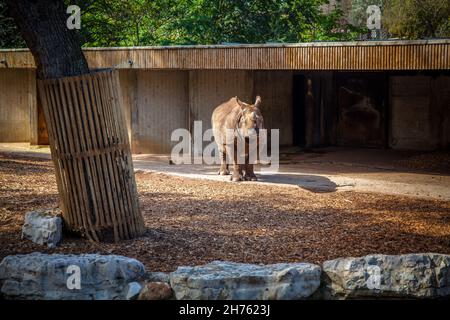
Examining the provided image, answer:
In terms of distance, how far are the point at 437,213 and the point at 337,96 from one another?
10.3m

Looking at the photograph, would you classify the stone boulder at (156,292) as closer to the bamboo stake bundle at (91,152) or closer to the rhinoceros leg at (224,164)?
the bamboo stake bundle at (91,152)

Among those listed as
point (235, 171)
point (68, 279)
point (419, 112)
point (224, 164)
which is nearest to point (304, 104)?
point (419, 112)

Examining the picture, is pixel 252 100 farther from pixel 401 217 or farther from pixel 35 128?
pixel 401 217

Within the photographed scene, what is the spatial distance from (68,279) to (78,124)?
2.47 m

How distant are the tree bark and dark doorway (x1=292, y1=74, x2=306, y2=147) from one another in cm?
1268

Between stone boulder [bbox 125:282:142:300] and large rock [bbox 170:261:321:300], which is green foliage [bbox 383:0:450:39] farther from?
stone boulder [bbox 125:282:142:300]

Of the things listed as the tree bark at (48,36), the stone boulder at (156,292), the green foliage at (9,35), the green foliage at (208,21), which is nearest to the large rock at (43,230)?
the tree bark at (48,36)

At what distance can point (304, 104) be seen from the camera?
20.3 metres

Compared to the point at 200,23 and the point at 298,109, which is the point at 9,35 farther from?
the point at 298,109

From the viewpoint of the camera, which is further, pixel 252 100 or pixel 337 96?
pixel 337 96

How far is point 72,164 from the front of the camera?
322 inches

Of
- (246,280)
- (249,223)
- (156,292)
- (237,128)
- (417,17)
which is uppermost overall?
(417,17)

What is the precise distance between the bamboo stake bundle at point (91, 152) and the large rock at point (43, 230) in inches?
10.9
